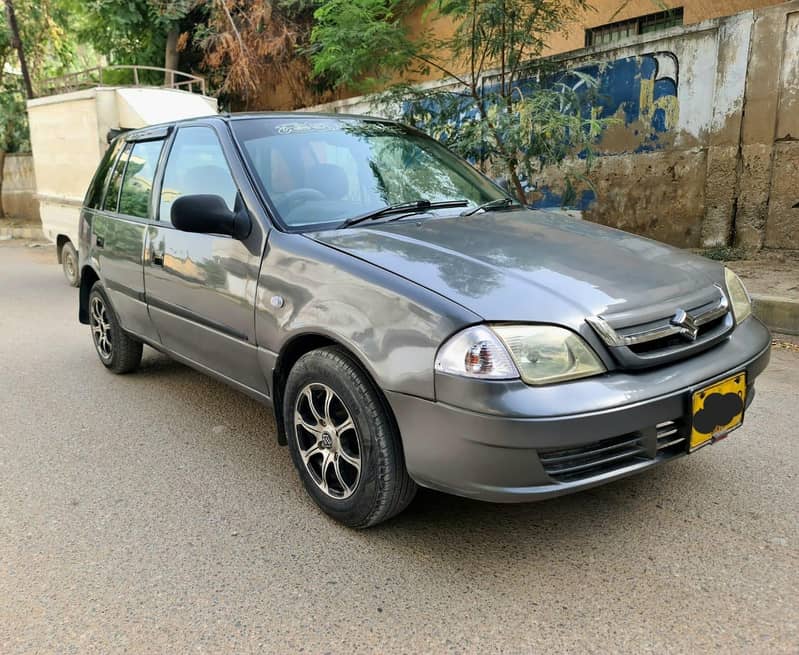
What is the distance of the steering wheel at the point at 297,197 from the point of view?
318cm

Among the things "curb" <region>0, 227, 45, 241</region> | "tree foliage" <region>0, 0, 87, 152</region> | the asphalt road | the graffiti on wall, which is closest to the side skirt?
the asphalt road

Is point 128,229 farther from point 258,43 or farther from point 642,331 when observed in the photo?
point 258,43

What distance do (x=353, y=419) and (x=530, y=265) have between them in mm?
880

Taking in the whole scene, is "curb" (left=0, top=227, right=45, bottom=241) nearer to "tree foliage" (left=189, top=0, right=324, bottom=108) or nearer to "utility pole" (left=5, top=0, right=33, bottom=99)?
"utility pole" (left=5, top=0, right=33, bottom=99)

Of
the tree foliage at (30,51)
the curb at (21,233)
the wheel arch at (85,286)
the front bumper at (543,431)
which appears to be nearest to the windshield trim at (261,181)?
the front bumper at (543,431)

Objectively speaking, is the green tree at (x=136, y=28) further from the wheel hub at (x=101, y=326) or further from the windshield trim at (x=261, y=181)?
the windshield trim at (x=261, y=181)

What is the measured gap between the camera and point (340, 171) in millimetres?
3408

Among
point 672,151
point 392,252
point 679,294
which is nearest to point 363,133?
point 392,252

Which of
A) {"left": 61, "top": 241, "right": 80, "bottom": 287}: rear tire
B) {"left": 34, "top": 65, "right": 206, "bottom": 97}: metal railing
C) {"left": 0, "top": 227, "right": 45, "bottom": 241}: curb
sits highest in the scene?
{"left": 34, "top": 65, "right": 206, "bottom": 97}: metal railing

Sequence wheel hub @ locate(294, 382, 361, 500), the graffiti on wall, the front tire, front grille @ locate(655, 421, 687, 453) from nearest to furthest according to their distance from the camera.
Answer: front grille @ locate(655, 421, 687, 453)
the front tire
wheel hub @ locate(294, 382, 361, 500)
the graffiti on wall

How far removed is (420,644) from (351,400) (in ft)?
2.83

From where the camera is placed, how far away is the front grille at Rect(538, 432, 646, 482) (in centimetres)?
230

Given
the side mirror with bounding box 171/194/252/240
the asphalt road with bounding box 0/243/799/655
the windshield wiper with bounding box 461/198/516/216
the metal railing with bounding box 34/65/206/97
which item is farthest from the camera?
the metal railing with bounding box 34/65/206/97

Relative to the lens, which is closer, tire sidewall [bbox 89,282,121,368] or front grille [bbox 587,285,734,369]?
front grille [bbox 587,285,734,369]
